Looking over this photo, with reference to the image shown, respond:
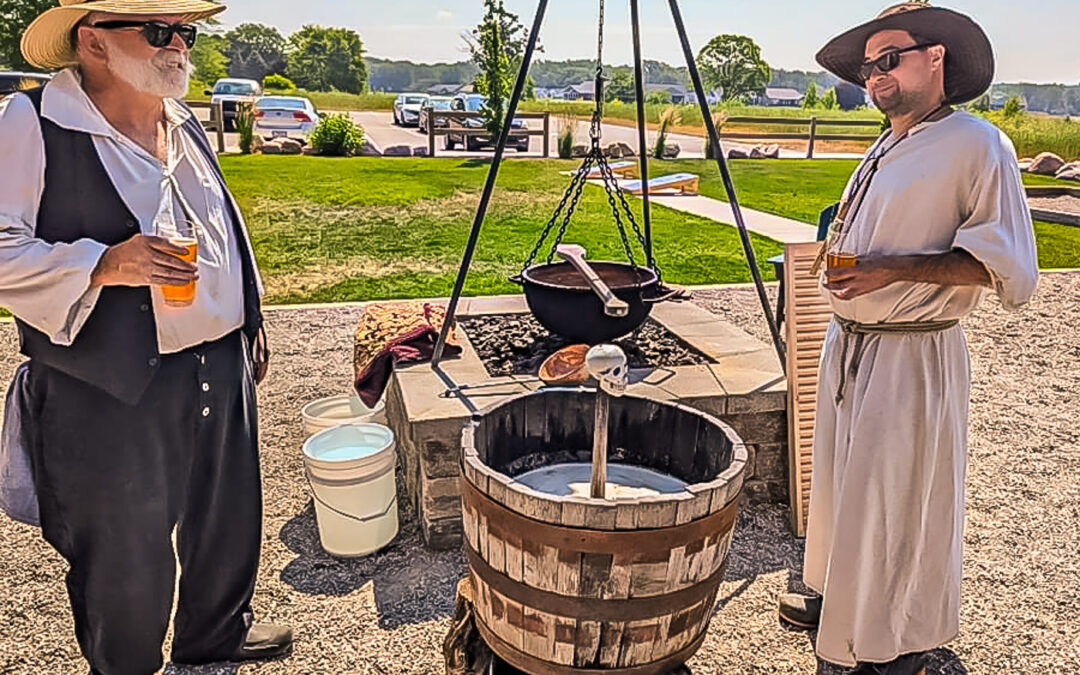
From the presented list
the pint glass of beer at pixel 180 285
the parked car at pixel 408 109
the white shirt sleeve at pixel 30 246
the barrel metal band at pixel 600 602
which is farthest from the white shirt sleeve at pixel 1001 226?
the parked car at pixel 408 109

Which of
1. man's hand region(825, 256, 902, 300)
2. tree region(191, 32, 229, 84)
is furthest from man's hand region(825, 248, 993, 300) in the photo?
tree region(191, 32, 229, 84)

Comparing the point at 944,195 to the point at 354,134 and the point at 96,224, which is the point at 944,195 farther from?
the point at 354,134

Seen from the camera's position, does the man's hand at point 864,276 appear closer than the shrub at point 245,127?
Yes

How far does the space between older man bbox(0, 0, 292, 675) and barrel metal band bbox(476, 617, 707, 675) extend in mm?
1059

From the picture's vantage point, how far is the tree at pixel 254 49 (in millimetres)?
95375

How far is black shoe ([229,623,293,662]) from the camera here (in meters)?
2.72

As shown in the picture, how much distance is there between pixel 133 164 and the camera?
2.15m

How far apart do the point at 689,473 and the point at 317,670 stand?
141 cm

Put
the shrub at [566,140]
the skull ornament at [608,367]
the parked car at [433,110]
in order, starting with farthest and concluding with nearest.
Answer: the parked car at [433,110]
the shrub at [566,140]
the skull ornament at [608,367]

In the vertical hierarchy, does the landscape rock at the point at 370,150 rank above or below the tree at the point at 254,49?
below

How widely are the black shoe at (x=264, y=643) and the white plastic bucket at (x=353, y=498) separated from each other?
0.55 m

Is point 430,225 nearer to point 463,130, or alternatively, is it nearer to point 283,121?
point 463,130

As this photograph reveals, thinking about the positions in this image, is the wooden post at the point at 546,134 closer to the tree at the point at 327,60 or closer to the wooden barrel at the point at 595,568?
the wooden barrel at the point at 595,568

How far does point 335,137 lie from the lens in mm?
17312
